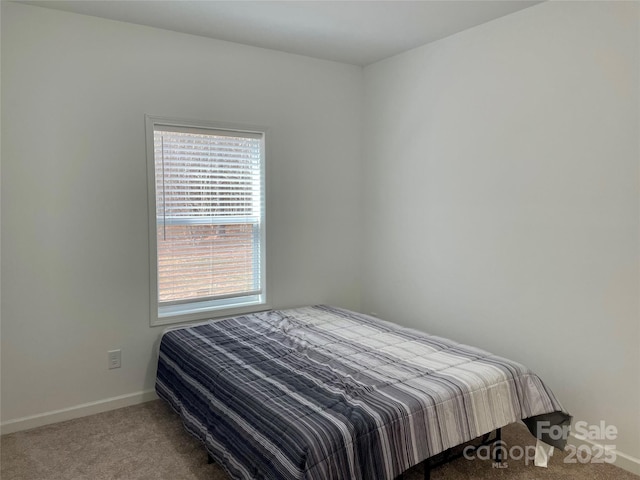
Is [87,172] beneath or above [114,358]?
above

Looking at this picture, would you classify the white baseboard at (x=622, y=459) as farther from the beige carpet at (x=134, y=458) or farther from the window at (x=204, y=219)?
the window at (x=204, y=219)

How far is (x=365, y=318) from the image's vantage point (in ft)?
11.2

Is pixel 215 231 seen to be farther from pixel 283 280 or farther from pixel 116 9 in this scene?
pixel 116 9

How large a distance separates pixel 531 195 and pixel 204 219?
7.13 feet

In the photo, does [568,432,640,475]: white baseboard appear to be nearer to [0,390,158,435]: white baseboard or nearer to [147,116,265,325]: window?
[147,116,265,325]: window

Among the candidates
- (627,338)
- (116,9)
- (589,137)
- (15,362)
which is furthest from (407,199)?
(15,362)

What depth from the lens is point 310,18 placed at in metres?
2.98

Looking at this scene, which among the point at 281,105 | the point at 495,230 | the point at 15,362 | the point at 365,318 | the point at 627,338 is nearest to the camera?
the point at 627,338

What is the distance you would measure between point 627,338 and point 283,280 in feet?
7.55

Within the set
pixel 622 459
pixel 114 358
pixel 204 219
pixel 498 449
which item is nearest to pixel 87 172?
pixel 204 219

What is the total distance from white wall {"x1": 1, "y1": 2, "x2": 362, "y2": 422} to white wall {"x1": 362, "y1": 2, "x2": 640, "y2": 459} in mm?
1074

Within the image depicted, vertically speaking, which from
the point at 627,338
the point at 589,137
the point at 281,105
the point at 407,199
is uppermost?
the point at 281,105

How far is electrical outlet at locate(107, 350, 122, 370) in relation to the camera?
10.2 ft

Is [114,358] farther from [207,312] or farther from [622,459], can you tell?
[622,459]
